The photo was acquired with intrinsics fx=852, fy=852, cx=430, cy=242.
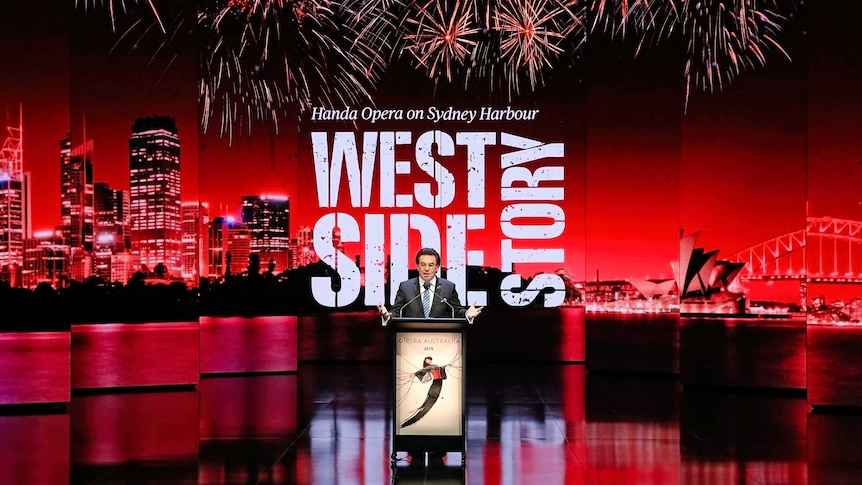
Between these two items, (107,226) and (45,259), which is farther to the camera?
(107,226)

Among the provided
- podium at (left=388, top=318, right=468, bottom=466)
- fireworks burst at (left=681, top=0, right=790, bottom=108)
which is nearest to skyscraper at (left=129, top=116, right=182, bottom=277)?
podium at (left=388, top=318, right=468, bottom=466)

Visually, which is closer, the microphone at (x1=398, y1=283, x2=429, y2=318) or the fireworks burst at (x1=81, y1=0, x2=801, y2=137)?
the microphone at (x1=398, y1=283, x2=429, y2=318)

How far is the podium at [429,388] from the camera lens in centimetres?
610

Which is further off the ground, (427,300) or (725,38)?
(725,38)

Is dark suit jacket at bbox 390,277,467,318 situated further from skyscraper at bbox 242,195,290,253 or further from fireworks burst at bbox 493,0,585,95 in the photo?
fireworks burst at bbox 493,0,585,95

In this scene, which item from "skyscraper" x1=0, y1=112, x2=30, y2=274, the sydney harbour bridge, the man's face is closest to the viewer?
the man's face

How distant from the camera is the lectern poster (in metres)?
6.11

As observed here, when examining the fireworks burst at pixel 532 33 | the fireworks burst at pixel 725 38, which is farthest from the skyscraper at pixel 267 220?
the fireworks burst at pixel 725 38

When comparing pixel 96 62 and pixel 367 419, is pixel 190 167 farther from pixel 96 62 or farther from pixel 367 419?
pixel 367 419

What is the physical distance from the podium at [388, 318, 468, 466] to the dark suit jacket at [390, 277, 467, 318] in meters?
0.17

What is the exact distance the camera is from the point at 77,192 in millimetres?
→ 9375

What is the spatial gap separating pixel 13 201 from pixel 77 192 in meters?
0.81

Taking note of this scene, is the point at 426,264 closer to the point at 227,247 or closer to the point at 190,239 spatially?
the point at 190,239

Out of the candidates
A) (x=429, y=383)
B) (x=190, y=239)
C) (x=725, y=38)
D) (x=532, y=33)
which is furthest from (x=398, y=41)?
(x=429, y=383)
